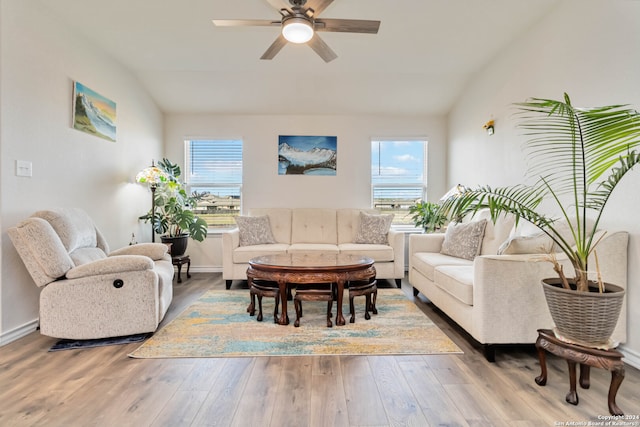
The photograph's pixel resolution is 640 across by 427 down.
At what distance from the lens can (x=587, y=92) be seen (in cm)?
240

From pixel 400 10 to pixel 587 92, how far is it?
1680 millimetres

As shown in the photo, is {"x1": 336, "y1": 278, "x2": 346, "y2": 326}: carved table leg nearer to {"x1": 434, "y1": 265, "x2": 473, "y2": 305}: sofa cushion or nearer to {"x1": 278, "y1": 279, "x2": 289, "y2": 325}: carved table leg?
{"x1": 278, "y1": 279, "x2": 289, "y2": 325}: carved table leg

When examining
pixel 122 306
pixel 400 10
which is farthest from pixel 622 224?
pixel 122 306

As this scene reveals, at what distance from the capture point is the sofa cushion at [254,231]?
4.06 m

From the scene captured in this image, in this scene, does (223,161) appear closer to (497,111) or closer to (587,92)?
(497,111)

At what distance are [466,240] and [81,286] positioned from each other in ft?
11.0

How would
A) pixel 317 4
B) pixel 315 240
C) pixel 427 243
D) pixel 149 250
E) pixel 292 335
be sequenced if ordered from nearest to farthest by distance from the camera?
pixel 317 4
pixel 292 335
pixel 149 250
pixel 427 243
pixel 315 240

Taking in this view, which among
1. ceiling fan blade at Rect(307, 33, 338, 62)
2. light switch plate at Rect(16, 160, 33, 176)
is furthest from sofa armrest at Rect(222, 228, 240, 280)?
ceiling fan blade at Rect(307, 33, 338, 62)

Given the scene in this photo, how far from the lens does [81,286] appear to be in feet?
7.46

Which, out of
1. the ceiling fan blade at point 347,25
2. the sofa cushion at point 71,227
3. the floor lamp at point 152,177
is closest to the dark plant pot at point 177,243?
the floor lamp at point 152,177

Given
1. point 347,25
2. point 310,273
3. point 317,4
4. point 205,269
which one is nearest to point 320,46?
point 347,25

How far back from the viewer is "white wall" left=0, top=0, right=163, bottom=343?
2350 mm

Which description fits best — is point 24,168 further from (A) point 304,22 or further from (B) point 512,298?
(B) point 512,298

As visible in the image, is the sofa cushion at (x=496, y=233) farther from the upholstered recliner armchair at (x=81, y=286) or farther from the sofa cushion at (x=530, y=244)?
the upholstered recliner armchair at (x=81, y=286)
